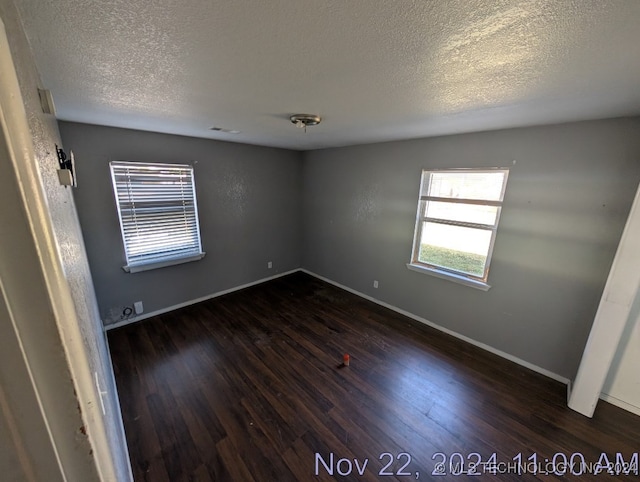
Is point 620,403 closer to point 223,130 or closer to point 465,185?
point 465,185

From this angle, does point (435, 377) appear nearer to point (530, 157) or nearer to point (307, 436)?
point (307, 436)

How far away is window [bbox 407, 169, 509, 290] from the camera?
252cm

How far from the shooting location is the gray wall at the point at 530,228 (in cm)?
195

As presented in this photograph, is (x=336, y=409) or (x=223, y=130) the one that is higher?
(x=223, y=130)

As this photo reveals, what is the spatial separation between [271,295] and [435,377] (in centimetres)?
245

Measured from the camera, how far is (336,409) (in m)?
1.97

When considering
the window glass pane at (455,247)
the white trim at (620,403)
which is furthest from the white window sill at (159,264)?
the white trim at (620,403)

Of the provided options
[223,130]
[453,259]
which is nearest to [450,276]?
[453,259]

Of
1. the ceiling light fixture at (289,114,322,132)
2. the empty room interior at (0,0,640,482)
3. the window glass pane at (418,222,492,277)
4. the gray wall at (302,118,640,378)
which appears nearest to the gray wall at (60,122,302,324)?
the empty room interior at (0,0,640,482)

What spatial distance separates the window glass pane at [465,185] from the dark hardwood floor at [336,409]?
64.9 inches

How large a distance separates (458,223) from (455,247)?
11.5 inches

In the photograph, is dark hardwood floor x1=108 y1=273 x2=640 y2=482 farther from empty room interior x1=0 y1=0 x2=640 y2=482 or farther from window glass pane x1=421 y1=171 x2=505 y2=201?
Answer: window glass pane x1=421 y1=171 x2=505 y2=201

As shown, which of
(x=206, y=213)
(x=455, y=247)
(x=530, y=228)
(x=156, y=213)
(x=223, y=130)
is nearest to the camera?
(x=530, y=228)

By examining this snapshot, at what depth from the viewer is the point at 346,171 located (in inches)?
148
